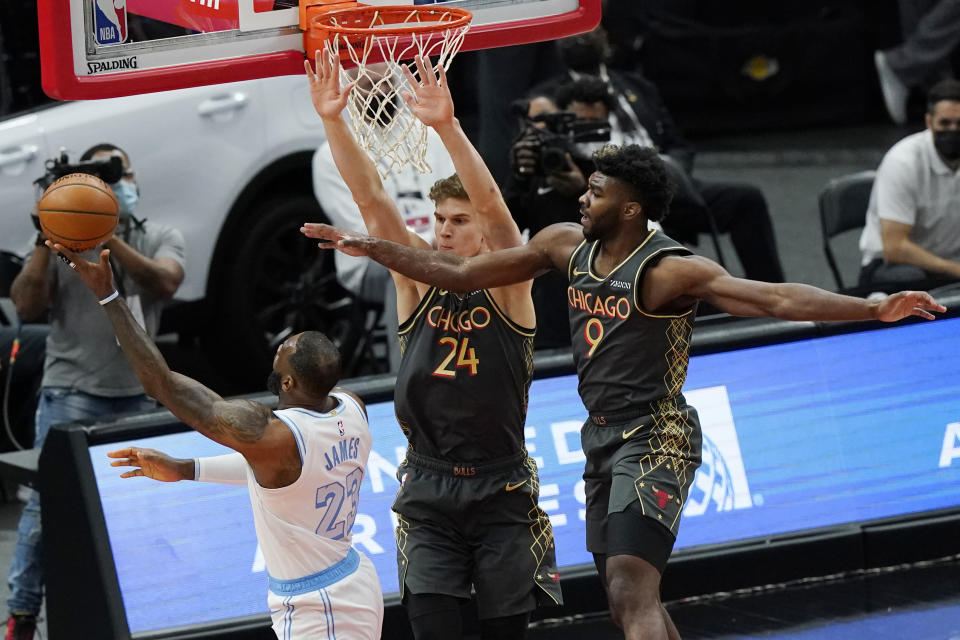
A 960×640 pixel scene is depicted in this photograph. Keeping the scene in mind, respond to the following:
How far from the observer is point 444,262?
553 centimetres

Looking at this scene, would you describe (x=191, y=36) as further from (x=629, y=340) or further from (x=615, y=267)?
(x=629, y=340)

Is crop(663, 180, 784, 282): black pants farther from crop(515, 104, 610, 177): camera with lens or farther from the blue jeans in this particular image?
the blue jeans

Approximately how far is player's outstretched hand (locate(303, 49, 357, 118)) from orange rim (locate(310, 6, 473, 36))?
0.35 feet

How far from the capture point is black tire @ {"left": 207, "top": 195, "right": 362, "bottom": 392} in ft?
29.8

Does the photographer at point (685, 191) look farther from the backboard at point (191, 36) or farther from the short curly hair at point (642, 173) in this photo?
the short curly hair at point (642, 173)

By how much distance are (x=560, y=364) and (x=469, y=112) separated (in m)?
5.68

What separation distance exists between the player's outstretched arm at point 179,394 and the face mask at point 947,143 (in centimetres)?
495

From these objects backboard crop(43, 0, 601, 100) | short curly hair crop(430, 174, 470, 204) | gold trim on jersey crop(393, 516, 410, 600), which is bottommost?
gold trim on jersey crop(393, 516, 410, 600)

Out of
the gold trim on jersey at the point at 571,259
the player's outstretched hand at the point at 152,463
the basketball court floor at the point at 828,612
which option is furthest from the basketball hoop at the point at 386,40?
the basketball court floor at the point at 828,612

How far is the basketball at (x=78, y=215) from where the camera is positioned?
5.27m

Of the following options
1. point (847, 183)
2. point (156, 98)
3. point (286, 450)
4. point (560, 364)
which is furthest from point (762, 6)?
point (286, 450)

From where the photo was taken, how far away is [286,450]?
494 centimetres

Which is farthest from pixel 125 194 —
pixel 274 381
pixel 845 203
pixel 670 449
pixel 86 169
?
pixel 845 203

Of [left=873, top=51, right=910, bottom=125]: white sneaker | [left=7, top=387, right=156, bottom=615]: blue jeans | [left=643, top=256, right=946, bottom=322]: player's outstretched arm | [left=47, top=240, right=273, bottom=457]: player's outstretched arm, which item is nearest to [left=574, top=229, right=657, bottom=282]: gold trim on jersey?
[left=643, top=256, right=946, bottom=322]: player's outstretched arm
